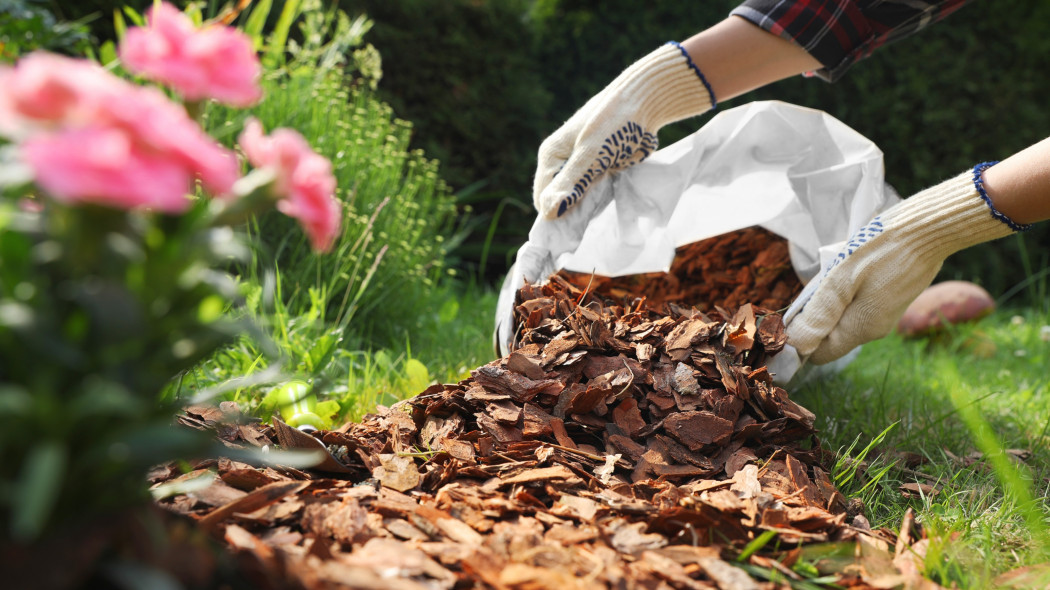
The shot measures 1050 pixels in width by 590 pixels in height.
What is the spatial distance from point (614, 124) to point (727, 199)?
0.37 metres

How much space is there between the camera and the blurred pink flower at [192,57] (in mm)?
598

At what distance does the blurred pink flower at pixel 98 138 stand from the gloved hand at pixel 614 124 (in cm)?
126

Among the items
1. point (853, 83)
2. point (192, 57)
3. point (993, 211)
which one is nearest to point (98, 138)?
point (192, 57)

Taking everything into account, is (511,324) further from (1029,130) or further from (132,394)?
(1029,130)

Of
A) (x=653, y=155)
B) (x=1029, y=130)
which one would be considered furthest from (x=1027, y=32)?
(x=653, y=155)

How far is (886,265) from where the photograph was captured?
1544 millimetres

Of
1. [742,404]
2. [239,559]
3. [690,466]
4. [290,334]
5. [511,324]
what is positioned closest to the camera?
[239,559]

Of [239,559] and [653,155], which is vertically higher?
[653,155]

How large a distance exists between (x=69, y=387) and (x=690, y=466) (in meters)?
0.98

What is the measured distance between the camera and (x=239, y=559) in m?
0.76

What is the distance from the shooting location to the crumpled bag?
1.78 metres

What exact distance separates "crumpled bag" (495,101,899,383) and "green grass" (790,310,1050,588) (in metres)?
0.44

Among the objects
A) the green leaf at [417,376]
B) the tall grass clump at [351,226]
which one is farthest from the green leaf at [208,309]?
the tall grass clump at [351,226]

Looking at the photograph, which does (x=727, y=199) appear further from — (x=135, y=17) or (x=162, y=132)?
(x=135, y=17)
